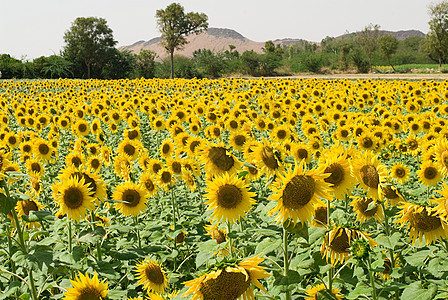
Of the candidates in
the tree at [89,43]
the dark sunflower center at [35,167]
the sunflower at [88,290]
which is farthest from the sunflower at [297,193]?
the tree at [89,43]

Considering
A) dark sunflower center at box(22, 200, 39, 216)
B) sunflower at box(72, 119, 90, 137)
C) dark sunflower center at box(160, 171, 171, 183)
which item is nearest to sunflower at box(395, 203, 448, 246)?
dark sunflower center at box(160, 171, 171, 183)

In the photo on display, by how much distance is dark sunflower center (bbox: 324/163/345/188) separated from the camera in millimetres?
2393

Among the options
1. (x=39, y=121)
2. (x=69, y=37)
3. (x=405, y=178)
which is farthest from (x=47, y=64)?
(x=405, y=178)

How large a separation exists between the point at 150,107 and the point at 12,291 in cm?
677

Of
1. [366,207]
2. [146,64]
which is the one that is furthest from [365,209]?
[146,64]

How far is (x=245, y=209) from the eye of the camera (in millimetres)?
2289

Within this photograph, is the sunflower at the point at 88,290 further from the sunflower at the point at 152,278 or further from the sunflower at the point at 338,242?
the sunflower at the point at 338,242

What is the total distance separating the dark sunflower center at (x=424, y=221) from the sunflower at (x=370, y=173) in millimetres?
253

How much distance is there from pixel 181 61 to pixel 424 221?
54.5 m

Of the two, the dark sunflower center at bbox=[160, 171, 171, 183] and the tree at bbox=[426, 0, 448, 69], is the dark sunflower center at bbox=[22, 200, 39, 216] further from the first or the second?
the tree at bbox=[426, 0, 448, 69]

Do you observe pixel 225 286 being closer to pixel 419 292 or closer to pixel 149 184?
pixel 419 292

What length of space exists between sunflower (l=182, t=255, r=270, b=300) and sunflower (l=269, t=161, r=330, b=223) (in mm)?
368

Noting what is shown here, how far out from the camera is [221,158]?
2996mm

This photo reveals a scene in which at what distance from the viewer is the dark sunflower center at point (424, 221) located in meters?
2.35
